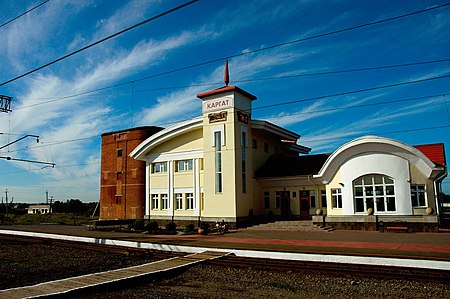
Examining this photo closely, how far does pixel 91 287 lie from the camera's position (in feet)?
29.6

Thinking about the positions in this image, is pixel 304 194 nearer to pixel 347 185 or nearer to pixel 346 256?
pixel 347 185

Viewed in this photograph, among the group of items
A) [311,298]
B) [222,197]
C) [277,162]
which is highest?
[277,162]

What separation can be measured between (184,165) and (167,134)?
3122 millimetres

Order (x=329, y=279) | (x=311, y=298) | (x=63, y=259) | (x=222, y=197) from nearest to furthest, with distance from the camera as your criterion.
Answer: (x=311, y=298) < (x=329, y=279) < (x=63, y=259) < (x=222, y=197)

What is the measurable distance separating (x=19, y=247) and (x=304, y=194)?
19431 mm

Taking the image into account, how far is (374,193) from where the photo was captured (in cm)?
2480

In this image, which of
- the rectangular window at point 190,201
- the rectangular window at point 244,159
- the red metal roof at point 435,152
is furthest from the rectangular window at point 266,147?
the red metal roof at point 435,152

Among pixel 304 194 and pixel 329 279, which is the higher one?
pixel 304 194

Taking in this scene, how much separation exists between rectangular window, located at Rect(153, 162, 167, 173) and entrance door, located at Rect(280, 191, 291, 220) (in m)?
11.0

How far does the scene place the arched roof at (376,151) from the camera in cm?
2344

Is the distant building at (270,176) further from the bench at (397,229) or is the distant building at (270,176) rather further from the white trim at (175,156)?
the bench at (397,229)

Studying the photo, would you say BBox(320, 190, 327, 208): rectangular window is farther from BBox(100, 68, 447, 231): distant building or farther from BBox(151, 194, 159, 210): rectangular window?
BBox(151, 194, 159, 210): rectangular window

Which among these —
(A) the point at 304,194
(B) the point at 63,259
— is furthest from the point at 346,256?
(A) the point at 304,194

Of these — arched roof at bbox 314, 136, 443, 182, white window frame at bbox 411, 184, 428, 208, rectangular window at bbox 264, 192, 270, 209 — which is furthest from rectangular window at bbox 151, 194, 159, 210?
white window frame at bbox 411, 184, 428, 208
